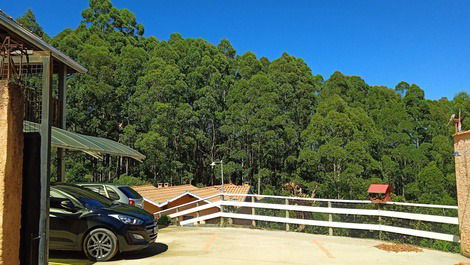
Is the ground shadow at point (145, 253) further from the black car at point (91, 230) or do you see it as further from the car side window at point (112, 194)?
the car side window at point (112, 194)

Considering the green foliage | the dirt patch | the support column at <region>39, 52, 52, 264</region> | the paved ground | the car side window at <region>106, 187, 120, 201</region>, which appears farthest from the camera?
the green foliage

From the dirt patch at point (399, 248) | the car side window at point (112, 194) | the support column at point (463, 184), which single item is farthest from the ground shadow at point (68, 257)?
the support column at point (463, 184)

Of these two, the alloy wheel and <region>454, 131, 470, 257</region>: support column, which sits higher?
<region>454, 131, 470, 257</region>: support column

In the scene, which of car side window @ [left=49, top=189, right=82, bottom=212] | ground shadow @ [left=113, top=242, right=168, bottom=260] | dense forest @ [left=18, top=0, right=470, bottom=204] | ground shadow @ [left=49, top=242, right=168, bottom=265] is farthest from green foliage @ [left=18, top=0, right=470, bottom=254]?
car side window @ [left=49, top=189, right=82, bottom=212]

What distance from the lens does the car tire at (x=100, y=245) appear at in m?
7.19

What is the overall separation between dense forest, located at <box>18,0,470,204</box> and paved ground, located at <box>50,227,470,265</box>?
25.4 metres

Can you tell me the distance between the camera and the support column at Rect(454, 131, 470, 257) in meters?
7.57

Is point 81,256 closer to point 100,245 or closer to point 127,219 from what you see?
point 100,245

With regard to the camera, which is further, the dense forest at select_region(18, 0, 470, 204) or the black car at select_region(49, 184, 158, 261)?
the dense forest at select_region(18, 0, 470, 204)

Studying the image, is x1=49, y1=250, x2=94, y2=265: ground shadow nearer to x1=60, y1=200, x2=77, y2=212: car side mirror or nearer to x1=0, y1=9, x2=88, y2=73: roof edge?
x1=60, y1=200, x2=77, y2=212: car side mirror

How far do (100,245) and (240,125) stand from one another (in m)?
35.3

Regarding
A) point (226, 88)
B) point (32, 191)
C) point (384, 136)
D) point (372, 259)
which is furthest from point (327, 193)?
point (32, 191)

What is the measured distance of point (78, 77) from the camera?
40.6 m

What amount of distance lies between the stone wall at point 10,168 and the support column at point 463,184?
764 cm
